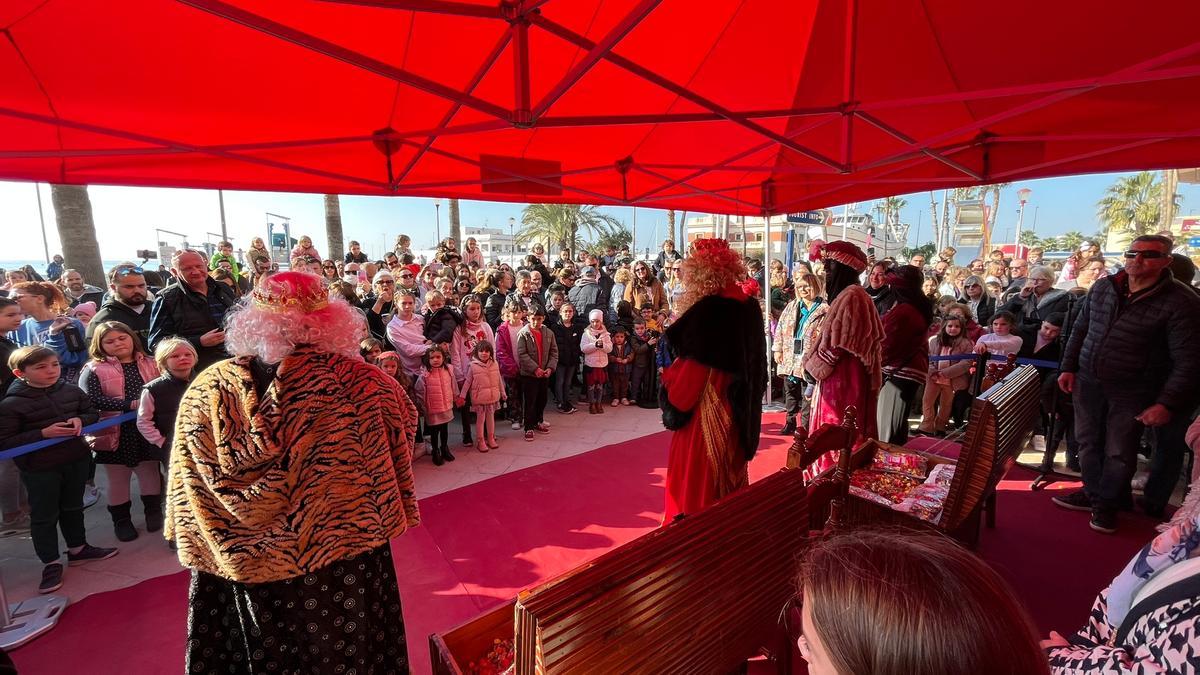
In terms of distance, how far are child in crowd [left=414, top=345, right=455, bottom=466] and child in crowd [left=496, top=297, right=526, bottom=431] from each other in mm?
951

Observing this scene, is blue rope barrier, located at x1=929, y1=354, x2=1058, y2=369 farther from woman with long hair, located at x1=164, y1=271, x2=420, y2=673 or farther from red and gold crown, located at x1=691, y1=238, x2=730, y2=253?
woman with long hair, located at x1=164, y1=271, x2=420, y2=673

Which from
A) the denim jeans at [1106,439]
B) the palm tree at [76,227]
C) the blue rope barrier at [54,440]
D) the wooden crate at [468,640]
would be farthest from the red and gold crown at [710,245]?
the palm tree at [76,227]

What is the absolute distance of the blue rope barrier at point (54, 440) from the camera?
2957 millimetres

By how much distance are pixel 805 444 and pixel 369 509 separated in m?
1.98

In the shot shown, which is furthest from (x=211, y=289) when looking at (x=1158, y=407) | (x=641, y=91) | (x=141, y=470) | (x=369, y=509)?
(x=1158, y=407)

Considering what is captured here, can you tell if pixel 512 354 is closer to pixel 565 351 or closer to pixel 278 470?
pixel 565 351

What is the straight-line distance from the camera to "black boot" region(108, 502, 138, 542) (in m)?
3.71

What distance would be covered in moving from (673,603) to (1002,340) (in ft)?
19.4

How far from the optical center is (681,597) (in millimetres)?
1669

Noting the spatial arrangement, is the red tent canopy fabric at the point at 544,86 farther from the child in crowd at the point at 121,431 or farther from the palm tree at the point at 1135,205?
the palm tree at the point at 1135,205

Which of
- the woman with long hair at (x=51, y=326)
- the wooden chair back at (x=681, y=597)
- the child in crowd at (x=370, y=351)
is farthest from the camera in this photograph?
the child in crowd at (x=370, y=351)

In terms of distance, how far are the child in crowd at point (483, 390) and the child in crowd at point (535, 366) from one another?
427 millimetres

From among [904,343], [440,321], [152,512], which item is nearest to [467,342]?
[440,321]

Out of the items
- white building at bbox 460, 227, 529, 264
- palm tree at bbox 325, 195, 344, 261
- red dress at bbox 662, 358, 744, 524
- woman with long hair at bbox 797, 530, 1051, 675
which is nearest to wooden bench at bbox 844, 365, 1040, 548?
red dress at bbox 662, 358, 744, 524
